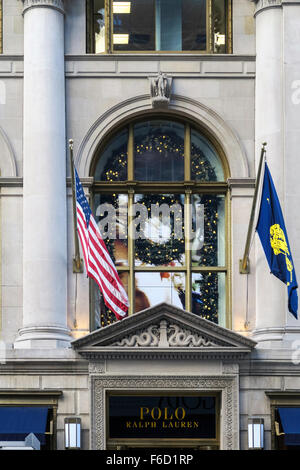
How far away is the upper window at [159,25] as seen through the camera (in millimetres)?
34344

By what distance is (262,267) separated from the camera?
32875 millimetres

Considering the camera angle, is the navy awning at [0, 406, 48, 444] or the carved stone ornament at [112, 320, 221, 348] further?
the carved stone ornament at [112, 320, 221, 348]

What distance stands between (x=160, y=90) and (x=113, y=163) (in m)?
1.93

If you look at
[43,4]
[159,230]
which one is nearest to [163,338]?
[159,230]

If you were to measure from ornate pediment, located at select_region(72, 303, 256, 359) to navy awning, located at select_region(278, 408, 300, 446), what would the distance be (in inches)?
58.8

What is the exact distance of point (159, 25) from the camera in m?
34.5

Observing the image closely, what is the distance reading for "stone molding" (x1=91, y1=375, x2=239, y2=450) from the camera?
103 ft

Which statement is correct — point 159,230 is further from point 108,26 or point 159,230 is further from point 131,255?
point 108,26

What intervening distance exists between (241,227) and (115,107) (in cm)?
385

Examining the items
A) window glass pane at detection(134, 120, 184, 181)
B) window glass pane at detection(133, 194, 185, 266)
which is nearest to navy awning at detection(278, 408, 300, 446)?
window glass pane at detection(133, 194, 185, 266)

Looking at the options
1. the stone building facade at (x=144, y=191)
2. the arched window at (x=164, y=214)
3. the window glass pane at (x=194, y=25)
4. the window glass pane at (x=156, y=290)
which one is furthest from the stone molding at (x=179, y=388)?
the window glass pane at (x=194, y=25)

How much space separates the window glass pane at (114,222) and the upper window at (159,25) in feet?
11.0

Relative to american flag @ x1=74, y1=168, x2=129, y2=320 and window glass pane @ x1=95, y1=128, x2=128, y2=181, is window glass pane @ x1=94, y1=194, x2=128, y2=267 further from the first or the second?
american flag @ x1=74, y1=168, x2=129, y2=320

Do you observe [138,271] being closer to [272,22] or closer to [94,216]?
[94,216]
